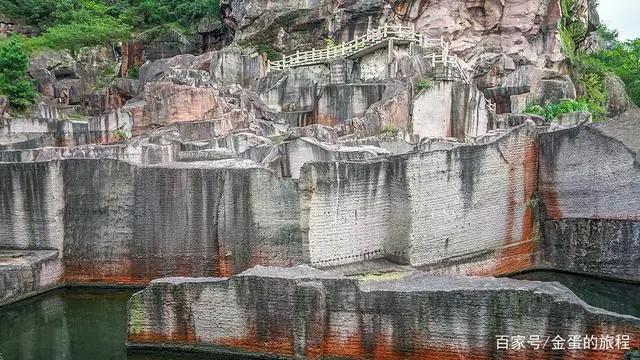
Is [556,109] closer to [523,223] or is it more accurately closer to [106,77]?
[523,223]

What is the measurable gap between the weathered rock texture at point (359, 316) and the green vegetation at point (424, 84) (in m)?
11.4

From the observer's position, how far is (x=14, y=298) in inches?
466

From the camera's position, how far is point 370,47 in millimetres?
27031

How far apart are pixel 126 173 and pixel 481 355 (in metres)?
7.70

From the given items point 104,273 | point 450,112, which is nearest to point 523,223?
point 450,112

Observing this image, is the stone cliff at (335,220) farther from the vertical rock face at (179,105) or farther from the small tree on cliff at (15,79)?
the small tree on cliff at (15,79)

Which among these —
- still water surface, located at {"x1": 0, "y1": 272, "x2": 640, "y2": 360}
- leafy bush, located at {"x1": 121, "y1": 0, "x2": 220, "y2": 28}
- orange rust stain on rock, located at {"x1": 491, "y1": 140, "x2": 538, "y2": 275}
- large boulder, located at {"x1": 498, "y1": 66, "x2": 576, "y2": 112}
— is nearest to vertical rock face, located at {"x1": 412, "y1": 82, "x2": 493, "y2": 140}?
large boulder, located at {"x1": 498, "y1": 66, "x2": 576, "y2": 112}

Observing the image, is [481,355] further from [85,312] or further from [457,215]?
[85,312]

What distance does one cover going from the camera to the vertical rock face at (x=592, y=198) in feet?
42.8

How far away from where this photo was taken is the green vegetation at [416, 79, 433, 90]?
20422 mm

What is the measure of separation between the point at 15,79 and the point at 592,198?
22.8 metres

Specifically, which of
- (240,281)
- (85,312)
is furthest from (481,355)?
(85,312)

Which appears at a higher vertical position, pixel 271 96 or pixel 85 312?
pixel 271 96

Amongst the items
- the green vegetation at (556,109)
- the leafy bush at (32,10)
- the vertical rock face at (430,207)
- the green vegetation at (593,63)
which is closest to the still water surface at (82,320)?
the vertical rock face at (430,207)
